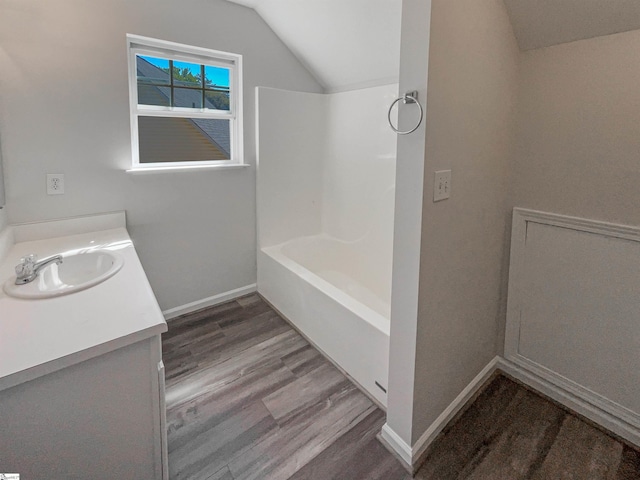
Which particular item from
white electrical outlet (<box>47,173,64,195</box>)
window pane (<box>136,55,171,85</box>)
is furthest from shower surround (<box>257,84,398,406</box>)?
white electrical outlet (<box>47,173,64,195</box>)

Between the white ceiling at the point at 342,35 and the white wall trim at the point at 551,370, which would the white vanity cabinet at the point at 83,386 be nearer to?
the white wall trim at the point at 551,370

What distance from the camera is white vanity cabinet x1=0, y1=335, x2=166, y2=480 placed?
2.96 feet

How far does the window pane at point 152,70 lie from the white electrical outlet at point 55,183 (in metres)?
0.81

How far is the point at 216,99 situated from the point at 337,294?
1.76 metres

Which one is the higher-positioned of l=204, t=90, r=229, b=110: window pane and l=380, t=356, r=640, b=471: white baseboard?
l=204, t=90, r=229, b=110: window pane

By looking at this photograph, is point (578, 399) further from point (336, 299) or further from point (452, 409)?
point (336, 299)

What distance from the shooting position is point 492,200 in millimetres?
1729

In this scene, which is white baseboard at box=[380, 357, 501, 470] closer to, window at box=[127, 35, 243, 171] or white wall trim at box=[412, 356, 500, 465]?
white wall trim at box=[412, 356, 500, 465]

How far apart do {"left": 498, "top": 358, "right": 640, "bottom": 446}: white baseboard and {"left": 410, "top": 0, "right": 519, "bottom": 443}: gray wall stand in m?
0.26

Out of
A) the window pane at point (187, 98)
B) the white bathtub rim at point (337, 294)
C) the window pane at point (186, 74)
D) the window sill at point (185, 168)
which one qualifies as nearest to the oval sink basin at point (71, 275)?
the window sill at point (185, 168)

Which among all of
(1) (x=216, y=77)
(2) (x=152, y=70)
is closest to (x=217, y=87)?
(1) (x=216, y=77)

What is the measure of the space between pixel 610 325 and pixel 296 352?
1.67 meters

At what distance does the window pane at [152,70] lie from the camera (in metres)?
2.29

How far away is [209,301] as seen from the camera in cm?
280
